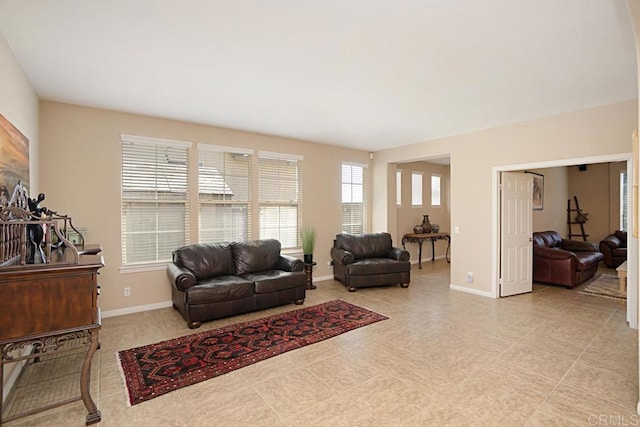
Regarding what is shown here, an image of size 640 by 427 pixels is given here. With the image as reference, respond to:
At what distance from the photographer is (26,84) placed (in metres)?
3.03

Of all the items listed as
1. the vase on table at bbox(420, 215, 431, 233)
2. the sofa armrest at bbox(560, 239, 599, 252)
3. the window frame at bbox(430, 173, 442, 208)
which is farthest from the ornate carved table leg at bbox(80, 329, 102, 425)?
the sofa armrest at bbox(560, 239, 599, 252)

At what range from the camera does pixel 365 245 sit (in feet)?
19.3

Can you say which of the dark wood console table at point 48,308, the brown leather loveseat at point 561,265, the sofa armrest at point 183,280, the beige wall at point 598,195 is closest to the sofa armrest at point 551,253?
the brown leather loveseat at point 561,265

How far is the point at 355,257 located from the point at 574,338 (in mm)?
3235

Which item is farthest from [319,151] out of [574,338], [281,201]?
[574,338]

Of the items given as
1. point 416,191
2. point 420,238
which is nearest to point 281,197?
point 420,238

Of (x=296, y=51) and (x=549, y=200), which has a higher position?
(x=296, y=51)

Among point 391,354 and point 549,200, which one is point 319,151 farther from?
point 549,200

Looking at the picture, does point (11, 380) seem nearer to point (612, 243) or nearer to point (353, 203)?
point (353, 203)

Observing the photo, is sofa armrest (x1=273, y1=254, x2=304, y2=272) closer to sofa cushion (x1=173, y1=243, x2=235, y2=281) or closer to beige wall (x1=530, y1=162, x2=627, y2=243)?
sofa cushion (x1=173, y1=243, x2=235, y2=281)

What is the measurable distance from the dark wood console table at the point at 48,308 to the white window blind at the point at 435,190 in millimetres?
8068

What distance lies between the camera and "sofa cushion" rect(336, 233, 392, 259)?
5.82 m

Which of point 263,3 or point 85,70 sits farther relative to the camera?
point 85,70

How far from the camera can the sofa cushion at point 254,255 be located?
15.2 ft
